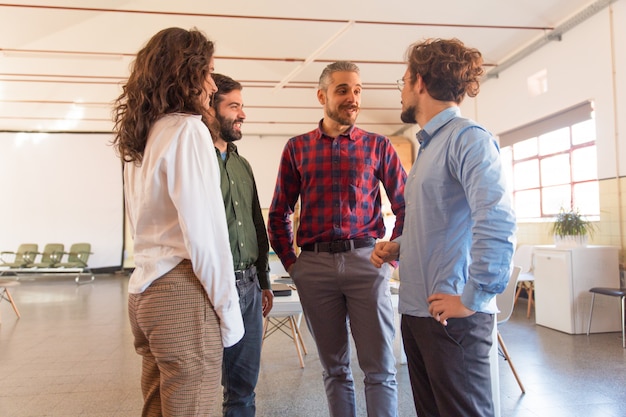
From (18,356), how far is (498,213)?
480 centimetres

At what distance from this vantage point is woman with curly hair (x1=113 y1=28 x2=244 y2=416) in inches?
48.8

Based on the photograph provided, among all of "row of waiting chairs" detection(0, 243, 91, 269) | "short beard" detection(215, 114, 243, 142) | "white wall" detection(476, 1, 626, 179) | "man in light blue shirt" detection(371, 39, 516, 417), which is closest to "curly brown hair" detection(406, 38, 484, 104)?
"man in light blue shirt" detection(371, 39, 516, 417)

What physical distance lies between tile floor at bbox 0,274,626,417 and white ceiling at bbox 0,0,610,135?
117 inches

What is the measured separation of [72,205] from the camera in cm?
1270

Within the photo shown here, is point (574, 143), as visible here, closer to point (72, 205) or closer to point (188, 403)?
point (188, 403)

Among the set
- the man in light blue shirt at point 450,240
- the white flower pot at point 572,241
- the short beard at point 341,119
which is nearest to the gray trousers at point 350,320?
the man in light blue shirt at point 450,240

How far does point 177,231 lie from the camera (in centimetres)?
129

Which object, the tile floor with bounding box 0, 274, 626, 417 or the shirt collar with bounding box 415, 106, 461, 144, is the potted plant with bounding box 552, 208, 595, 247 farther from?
the shirt collar with bounding box 415, 106, 461, 144

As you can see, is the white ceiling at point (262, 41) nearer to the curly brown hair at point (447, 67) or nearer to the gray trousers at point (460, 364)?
the curly brown hair at point (447, 67)

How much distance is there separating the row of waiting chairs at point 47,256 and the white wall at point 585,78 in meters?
10.3

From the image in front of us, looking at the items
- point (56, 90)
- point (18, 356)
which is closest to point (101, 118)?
point (56, 90)

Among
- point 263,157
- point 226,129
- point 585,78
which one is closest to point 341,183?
point 226,129

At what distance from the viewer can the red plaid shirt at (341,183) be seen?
2.06 m

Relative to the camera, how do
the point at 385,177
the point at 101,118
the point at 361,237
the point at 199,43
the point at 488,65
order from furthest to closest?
the point at 101,118 < the point at 488,65 < the point at 385,177 < the point at 361,237 < the point at 199,43
